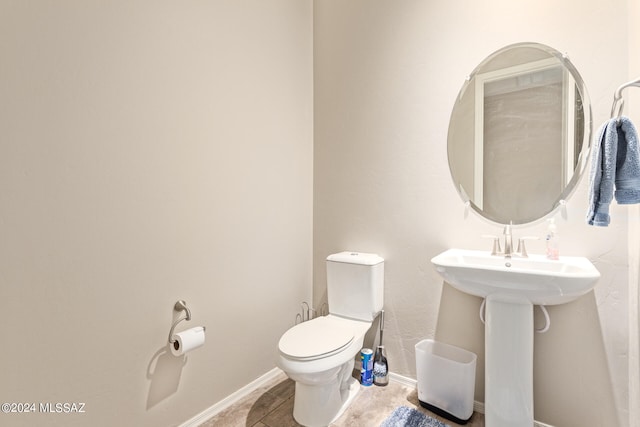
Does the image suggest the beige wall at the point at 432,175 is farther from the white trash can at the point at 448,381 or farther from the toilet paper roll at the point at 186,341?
the toilet paper roll at the point at 186,341

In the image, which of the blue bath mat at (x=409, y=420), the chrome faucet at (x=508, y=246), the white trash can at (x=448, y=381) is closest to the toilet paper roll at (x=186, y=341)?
the blue bath mat at (x=409, y=420)

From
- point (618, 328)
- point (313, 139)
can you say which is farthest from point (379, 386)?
point (313, 139)

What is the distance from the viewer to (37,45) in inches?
43.2

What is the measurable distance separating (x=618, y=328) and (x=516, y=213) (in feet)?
A: 2.06

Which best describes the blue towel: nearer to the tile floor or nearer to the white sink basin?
the white sink basin

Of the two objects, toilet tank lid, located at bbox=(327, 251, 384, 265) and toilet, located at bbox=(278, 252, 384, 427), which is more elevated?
toilet tank lid, located at bbox=(327, 251, 384, 265)

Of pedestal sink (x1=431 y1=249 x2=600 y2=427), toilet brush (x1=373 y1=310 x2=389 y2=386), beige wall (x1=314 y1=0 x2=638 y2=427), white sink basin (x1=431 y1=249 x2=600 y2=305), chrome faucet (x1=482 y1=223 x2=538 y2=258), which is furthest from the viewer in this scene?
toilet brush (x1=373 y1=310 x2=389 y2=386)

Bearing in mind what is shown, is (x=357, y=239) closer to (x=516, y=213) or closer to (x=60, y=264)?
(x=516, y=213)

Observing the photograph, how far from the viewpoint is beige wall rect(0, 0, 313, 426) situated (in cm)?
109

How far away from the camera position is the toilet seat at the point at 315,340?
57.8 inches

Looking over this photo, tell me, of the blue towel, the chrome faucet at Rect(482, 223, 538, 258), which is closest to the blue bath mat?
the chrome faucet at Rect(482, 223, 538, 258)

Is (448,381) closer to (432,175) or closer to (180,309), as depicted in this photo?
(432,175)

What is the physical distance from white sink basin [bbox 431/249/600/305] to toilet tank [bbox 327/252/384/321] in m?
0.50

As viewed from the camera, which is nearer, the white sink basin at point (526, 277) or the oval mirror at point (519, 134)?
the white sink basin at point (526, 277)
